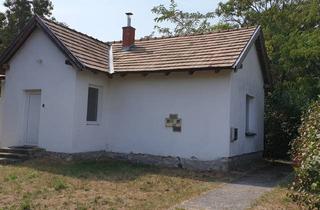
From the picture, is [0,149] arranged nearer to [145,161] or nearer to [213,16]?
[145,161]

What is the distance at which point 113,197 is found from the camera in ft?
31.4

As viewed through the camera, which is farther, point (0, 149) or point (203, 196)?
point (0, 149)

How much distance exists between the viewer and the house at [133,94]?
47.5ft

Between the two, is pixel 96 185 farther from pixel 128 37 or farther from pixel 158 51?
pixel 128 37

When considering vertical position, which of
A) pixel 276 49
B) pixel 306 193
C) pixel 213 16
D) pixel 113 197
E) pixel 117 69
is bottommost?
pixel 113 197

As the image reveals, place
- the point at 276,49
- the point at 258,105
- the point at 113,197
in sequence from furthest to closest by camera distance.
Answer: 1. the point at 276,49
2. the point at 258,105
3. the point at 113,197

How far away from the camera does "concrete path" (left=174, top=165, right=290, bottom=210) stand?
29.1 ft

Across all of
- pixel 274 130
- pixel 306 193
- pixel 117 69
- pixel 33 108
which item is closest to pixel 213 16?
pixel 274 130

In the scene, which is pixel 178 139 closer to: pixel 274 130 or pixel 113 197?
pixel 113 197

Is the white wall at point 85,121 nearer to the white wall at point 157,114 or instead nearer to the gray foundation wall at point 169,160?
the white wall at point 157,114

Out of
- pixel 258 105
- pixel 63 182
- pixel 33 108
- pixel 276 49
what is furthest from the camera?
pixel 276 49

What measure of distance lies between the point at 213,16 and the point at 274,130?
1352cm

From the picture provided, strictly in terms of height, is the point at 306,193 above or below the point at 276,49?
below

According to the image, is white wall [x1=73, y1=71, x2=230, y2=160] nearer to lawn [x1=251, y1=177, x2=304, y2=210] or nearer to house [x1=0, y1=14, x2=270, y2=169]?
house [x1=0, y1=14, x2=270, y2=169]
